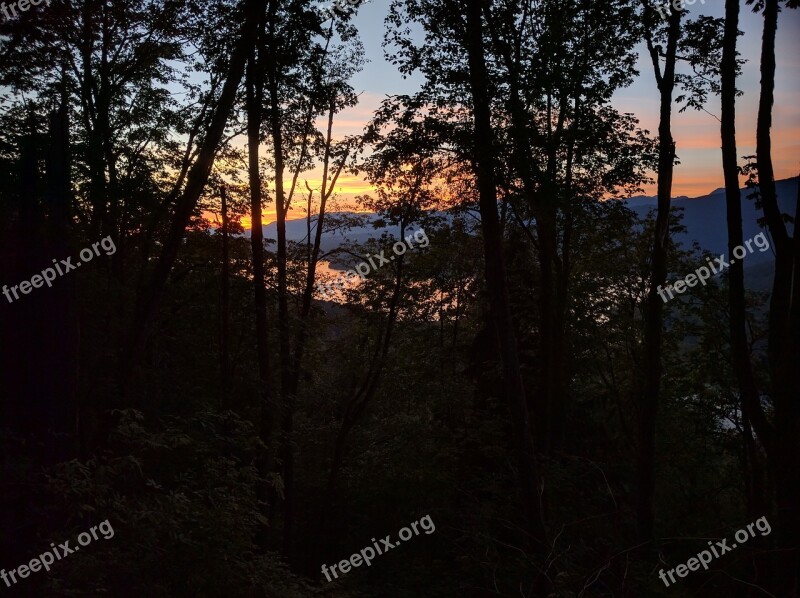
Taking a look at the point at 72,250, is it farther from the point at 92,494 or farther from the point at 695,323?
the point at 695,323

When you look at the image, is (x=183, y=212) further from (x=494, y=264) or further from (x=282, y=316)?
(x=282, y=316)

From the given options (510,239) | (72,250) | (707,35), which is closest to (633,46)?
(707,35)

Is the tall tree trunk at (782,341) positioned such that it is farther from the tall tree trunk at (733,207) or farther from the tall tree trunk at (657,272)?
the tall tree trunk at (657,272)

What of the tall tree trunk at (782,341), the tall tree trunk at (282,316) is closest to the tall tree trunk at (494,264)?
the tall tree trunk at (782,341)

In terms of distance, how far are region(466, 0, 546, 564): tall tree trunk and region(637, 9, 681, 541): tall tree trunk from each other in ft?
12.3

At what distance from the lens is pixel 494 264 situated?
10.5m

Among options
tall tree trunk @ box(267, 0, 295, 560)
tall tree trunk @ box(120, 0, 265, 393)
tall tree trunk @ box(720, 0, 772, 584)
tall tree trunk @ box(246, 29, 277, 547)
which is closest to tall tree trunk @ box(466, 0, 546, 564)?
tall tree trunk @ box(720, 0, 772, 584)

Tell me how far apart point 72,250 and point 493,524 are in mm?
11749

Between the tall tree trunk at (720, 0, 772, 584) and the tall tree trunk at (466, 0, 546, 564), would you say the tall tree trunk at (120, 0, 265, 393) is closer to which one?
the tall tree trunk at (466, 0, 546, 564)

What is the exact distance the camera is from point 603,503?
49.9 feet

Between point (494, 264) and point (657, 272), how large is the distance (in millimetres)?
4517

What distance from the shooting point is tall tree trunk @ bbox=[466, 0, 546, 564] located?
10.1 meters

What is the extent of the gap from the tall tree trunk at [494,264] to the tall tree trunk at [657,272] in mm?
3755

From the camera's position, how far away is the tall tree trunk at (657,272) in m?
12.3
